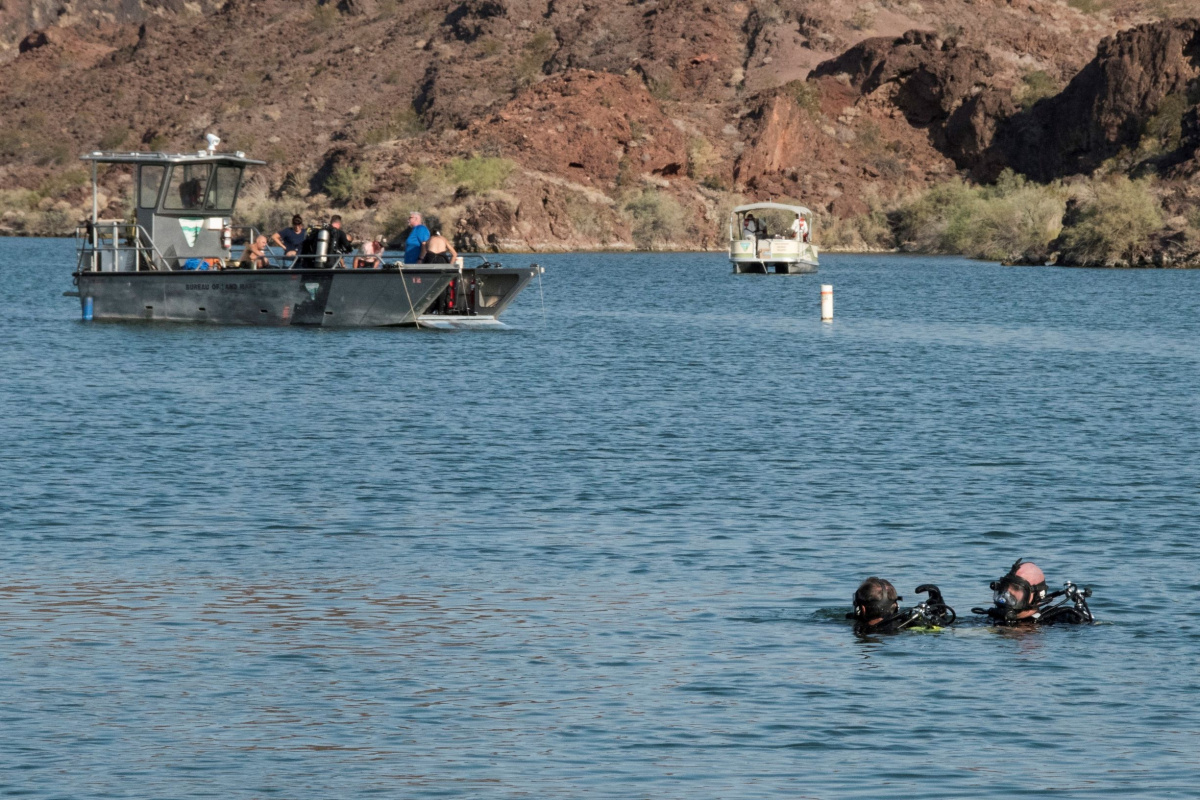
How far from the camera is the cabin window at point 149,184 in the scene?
41719mm

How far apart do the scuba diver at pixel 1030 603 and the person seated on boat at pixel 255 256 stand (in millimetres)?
29334

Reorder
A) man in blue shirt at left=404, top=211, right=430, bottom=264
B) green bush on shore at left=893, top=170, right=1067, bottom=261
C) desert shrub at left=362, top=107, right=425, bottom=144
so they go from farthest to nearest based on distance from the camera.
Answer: desert shrub at left=362, top=107, right=425, bottom=144 → green bush on shore at left=893, top=170, right=1067, bottom=261 → man in blue shirt at left=404, top=211, right=430, bottom=264

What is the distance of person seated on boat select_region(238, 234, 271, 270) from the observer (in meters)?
40.8

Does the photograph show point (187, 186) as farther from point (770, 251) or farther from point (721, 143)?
point (721, 143)

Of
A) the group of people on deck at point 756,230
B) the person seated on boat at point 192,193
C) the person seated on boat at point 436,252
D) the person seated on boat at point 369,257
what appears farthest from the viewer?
the group of people on deck at point 756,230

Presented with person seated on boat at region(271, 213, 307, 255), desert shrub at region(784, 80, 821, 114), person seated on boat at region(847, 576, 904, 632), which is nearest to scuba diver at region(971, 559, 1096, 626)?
person seated on boat at region(847, 576, 904, 632)

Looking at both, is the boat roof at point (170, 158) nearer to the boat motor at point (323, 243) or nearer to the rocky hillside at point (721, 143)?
the boat motor at point (323, 243)

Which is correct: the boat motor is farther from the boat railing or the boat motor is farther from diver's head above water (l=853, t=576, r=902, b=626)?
diver's head above water (l=853, t=576, r=902, b=626)

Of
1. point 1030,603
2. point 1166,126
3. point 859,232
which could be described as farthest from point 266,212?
point 1030,603

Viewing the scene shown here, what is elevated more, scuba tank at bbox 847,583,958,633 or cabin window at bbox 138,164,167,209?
cabin window at bbox 138,164,167,209

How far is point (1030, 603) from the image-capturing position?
43.5 feet

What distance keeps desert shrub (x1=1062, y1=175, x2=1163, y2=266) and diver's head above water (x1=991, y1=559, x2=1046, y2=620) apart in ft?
303

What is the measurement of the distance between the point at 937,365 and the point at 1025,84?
472ft

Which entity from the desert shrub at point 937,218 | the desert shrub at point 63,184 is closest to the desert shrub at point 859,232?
the desert shrub at point 937,218
